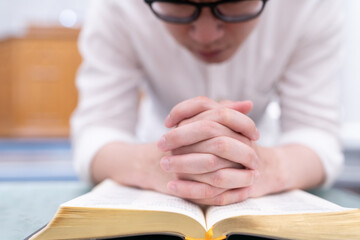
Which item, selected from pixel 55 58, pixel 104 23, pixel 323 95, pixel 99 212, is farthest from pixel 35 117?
pixel 99 212

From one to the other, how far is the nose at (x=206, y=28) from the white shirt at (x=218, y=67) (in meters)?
0.26

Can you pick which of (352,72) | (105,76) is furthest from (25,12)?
(105,76)

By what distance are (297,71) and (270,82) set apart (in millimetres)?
85

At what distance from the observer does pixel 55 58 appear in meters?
4.16

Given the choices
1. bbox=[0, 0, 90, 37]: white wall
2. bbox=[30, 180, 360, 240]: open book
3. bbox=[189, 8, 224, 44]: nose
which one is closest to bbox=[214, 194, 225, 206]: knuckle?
bbox=[30, 180, 360, 240]: open book

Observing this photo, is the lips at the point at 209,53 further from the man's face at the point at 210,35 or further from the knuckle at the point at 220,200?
the knuckle at the point at 220,200

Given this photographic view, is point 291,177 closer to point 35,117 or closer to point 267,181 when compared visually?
point 267,181

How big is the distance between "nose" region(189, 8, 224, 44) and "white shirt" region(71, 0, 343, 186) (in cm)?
26

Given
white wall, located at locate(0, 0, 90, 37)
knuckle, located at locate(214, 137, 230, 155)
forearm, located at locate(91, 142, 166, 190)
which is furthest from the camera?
white wall, located at locate(0, 0, 90, 37)

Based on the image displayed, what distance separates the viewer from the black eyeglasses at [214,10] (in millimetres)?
652

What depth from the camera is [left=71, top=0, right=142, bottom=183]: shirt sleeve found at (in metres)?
0.93

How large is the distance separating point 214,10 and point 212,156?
283 mm

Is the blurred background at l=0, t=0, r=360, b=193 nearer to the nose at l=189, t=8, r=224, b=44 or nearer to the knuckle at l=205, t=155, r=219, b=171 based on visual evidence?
the nose at l=189, t=8, r=224, b=44

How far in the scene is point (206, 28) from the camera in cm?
68
